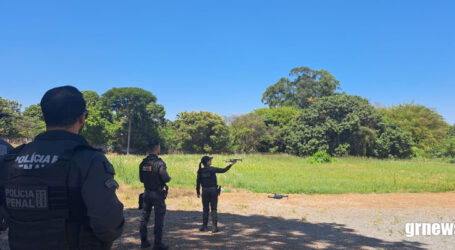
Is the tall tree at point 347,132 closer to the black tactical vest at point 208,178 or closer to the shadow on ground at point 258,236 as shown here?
the shadow on ground at point 258,236

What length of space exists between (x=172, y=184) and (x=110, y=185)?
→ 46.4ft

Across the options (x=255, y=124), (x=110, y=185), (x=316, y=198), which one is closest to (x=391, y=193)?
(x=316, y=198)

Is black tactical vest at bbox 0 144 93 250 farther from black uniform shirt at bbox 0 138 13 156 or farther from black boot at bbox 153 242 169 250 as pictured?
black boot at bbox 153 242 169 250

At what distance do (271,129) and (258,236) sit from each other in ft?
125

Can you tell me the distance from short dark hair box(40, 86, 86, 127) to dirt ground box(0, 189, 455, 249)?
463 cm

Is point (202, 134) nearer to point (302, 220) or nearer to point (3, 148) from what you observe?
point (302, 220)

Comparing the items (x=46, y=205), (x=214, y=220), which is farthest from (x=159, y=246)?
(x=46, y=205)

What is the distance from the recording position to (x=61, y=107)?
215 centimetres

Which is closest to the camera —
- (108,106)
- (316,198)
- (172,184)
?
(316,198)

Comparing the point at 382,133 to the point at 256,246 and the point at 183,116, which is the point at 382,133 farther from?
the point at 256,246

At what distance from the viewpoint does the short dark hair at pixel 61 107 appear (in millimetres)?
2158

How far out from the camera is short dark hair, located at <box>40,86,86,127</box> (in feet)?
7.08

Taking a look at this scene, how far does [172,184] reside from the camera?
1579 cm

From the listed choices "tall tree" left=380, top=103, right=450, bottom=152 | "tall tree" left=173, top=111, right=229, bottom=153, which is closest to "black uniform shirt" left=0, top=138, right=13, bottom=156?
"tall tree" left=173, top=111, right=229, bottom=153
